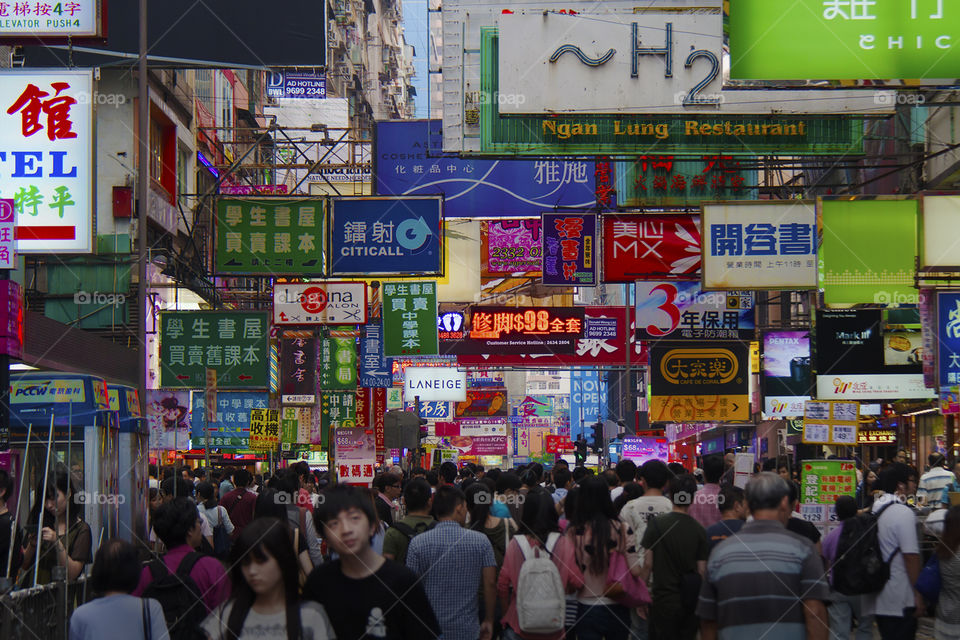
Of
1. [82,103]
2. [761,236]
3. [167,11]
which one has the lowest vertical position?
[761,236]

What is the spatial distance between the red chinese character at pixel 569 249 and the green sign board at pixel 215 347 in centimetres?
562

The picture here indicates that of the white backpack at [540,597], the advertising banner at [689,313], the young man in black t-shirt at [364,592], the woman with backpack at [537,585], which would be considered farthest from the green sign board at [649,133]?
the young man in black t-shirt at [364,592]

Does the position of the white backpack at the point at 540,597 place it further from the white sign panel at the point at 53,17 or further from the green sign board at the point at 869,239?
the green sign board at the point at 869,239

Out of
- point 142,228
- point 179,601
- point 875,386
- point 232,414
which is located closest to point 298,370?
point 232,414

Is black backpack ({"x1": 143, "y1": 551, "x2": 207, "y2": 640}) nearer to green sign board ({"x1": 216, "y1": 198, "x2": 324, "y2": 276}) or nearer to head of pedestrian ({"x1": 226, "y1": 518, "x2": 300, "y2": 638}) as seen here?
head of pedestrian ({"x1": 226, "y1": 518, "x2": 300, "y2": 638})

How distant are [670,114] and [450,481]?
219 inches

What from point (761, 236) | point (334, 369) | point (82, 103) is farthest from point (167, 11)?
point (761, 236)

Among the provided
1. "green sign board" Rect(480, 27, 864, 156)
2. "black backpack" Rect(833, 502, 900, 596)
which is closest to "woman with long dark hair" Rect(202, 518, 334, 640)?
"black backpack" Rect(833, 502, 900, 596)

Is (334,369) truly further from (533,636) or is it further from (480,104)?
(533,636)

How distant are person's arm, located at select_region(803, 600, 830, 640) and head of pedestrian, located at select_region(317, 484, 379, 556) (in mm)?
2193

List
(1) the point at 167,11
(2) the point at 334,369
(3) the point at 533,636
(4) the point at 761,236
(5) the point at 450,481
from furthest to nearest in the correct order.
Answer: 1. (2) the point at 334,369
2. (1) the point at 167,11
3. (4) the point at 761,236
4. (5) the point at 450,481
5. (3) the point at 533,636

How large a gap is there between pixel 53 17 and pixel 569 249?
431 inches

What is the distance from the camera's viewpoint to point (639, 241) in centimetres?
2298

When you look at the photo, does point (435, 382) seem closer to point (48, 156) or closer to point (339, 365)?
point (339, 365)
